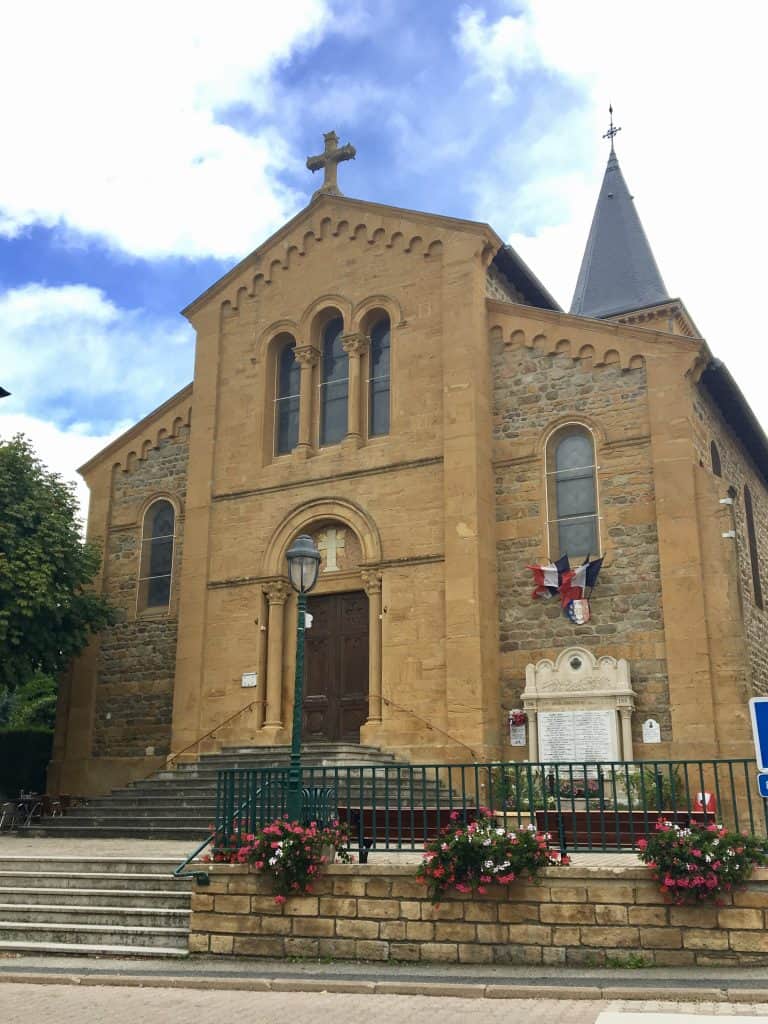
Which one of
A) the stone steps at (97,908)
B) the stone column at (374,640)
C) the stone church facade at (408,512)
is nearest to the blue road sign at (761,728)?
the stone steps at (97,908)

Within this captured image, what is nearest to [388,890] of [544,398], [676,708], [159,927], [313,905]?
[313,905]

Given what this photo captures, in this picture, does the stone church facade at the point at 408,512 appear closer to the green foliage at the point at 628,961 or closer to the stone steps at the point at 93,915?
the stone steps at the point at 93,915

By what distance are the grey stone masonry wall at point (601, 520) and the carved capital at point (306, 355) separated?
4.19 metres

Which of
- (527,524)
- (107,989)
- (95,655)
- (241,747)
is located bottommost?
(107,989)

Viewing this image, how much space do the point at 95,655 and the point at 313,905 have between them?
13.8 meters

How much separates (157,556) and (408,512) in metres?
6.72

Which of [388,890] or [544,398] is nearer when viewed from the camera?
[388,890]

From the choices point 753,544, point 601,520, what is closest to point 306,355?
point 601,520

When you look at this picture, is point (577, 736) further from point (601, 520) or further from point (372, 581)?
point (372, 581)

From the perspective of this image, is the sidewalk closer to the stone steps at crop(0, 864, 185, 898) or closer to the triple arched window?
the stone steps at crop(0, 864, 185, 898)

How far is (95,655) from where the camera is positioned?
75.3 feet

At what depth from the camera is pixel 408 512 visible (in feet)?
64.8

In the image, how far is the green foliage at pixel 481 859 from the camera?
31.9 ft

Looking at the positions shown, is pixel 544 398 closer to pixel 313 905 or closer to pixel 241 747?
pixel 241 747
